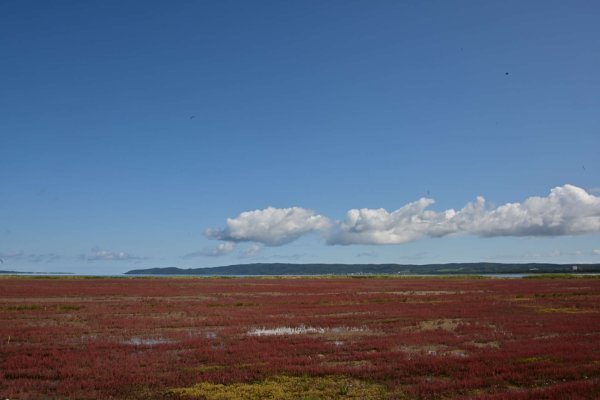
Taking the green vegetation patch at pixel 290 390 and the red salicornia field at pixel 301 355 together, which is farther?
the red salicornia field at pixel 301 355

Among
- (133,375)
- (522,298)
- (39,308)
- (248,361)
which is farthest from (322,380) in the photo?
(522,298)

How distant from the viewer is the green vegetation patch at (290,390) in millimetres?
14641

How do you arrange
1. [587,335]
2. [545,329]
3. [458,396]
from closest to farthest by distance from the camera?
[458,396] < [587,335] < [545,329]

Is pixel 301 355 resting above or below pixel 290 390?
below

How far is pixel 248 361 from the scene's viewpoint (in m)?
20.2

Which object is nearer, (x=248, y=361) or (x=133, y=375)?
(x=133, y=375)

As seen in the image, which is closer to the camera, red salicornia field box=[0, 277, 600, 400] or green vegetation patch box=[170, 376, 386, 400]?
green vegetation patch box=[170, 376, 386, 400]

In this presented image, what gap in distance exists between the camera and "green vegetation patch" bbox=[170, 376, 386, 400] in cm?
1464

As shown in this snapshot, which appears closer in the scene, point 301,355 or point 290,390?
Result: point 290,390

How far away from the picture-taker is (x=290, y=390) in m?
15.4

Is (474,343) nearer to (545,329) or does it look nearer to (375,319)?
(545,329)

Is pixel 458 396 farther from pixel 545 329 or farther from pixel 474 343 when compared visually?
pixel 545 329

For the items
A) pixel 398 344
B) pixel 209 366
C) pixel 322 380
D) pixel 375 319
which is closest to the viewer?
pixel 322 380

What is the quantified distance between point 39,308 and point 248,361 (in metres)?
31.0
